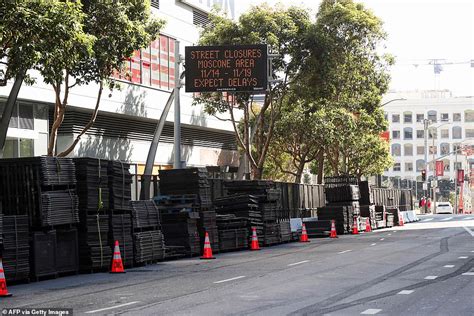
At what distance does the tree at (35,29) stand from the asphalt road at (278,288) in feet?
16.3

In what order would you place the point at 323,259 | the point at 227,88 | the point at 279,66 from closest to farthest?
the point at 323,259 < the point at 227,88 < the point at 279,66

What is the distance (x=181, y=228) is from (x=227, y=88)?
6960 millimetres

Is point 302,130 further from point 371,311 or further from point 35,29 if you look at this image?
point 371,311

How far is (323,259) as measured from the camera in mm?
23078

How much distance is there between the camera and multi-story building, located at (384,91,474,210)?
528ft

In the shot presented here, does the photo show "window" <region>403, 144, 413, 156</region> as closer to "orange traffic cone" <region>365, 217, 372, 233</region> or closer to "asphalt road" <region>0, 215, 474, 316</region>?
"orange traffic cone" <region>365, 217, 372, 233</region>

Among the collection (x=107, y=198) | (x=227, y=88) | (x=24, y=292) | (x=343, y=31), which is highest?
(x=343, y=31)

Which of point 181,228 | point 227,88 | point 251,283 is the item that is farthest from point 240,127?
point 251,283

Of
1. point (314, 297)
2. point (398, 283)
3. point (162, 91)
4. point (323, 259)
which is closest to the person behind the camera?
point (314, 297)

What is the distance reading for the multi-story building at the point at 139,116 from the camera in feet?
117

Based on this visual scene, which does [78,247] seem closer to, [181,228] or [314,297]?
[181,228]

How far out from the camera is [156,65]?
4584 cm

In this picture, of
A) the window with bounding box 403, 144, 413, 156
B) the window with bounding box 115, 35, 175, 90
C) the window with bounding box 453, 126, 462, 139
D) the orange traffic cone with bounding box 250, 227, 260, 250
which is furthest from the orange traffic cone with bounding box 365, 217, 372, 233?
the window with bounding box 403, 144, 413, 156

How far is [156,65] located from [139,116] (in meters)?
3.78
